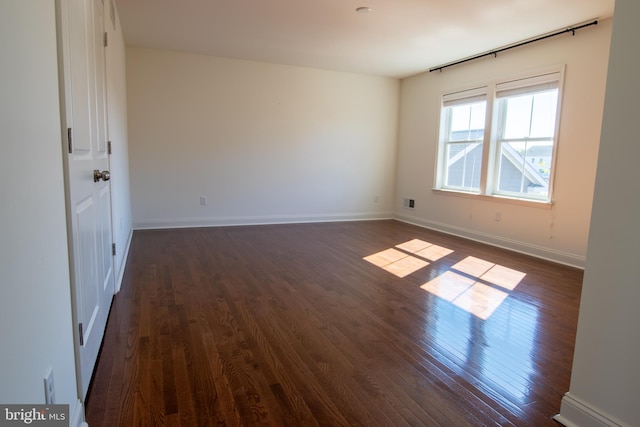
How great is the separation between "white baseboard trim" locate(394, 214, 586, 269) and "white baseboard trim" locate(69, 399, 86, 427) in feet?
12.9

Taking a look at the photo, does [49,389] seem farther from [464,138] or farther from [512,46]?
[464,138]

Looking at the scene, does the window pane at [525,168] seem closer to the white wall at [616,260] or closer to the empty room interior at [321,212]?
the empty room interior at [321,212]

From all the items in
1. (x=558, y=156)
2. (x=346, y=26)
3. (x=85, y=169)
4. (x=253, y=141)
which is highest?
(x=346, y=26)

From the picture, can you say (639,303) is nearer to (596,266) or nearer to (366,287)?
(596,266)

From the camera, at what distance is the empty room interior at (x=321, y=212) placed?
136 centimetres

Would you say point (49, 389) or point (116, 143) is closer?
point (49, 389)

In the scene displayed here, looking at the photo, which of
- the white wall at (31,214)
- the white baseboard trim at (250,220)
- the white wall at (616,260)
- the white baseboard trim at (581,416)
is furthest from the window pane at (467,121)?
the white wall at (31,214)

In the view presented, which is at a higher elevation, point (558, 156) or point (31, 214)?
point (558, 156)

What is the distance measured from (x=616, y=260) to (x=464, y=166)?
4.47m

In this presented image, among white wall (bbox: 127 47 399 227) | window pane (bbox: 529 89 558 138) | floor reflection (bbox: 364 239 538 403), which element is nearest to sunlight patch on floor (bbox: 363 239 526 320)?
floor reflection (bbox: 364 239 538 403)

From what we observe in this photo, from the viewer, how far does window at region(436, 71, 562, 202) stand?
4480 mm

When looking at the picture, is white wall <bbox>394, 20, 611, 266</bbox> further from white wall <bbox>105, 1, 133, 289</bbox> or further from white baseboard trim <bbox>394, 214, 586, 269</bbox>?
white wall <bbox>105, 1, 133, 289</bbox>

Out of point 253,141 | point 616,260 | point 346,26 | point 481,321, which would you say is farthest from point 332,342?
point 253,141

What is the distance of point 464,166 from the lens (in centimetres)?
568
